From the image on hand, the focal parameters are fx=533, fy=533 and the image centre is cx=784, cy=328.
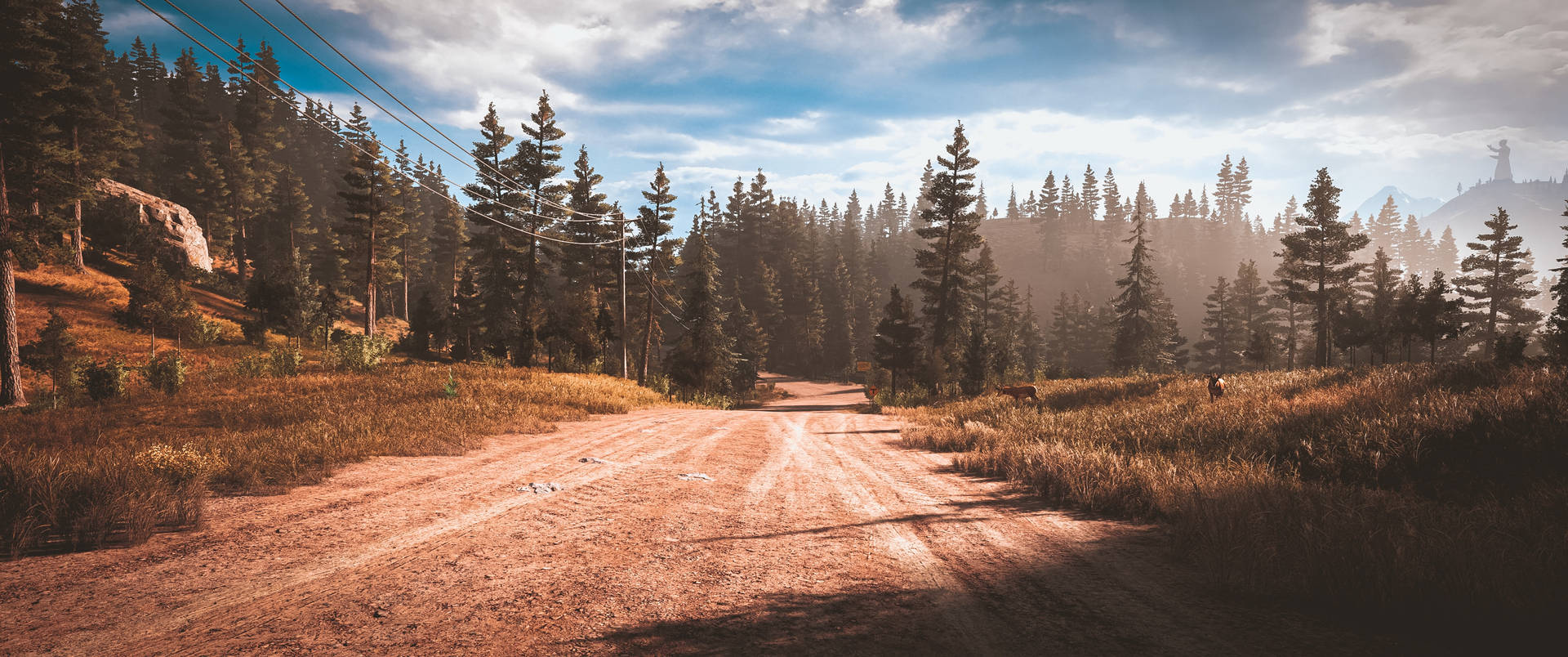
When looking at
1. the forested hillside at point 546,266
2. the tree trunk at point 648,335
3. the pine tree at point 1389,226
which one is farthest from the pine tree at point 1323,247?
the pine tree at point 1389,226

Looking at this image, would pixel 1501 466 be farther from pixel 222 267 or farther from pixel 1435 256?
pixel 1435 256

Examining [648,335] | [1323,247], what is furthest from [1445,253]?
[648,335]

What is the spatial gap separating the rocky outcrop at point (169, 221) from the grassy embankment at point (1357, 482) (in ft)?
191

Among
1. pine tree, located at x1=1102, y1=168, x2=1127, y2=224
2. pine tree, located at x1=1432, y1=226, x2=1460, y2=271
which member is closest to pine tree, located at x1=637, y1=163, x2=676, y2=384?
pine tree, located at x1=1102, y1=168, x2=1127, y2=224

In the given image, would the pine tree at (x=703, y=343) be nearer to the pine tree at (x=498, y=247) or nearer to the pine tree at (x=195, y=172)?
the pine tree at (x=498, y=247)

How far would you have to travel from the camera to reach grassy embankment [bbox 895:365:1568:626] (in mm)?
3211

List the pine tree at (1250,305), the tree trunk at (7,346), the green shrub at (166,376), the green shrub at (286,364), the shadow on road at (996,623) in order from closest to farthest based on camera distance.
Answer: the shadow on road at (996,623), the green shrub at (166,376), the tree trunk at (7,346), the green shrub at (286,364), the pine tree at (1250,305)

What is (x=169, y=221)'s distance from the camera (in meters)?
41.4

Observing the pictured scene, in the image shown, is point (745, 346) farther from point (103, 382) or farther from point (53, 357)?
point (103, 382)

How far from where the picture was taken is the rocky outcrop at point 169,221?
3925cm

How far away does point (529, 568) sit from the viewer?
3.94m

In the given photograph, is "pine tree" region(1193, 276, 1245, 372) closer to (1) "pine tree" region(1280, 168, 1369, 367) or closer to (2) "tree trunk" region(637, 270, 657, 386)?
(1) "pine tree" region(1280, 168, 1369, 367)

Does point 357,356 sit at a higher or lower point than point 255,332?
lower

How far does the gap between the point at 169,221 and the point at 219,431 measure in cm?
5055
